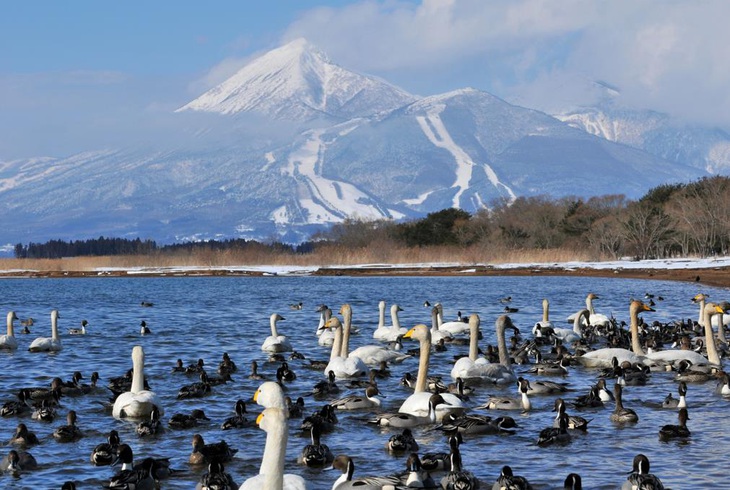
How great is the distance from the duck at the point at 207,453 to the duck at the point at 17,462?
214cm

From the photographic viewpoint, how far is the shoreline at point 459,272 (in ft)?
220

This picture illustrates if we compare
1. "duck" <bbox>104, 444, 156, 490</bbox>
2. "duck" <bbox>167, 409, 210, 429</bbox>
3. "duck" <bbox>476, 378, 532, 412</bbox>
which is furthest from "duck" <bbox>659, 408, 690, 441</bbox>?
"duck" <bbox>104, 444, 156, 490</bbox>

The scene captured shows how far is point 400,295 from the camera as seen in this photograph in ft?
203

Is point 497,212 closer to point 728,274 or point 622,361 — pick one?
point 728,274

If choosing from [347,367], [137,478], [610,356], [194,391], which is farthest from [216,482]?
[610,356]

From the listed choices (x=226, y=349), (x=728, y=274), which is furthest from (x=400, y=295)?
(x=226, y=349)

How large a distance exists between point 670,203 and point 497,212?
35766mm

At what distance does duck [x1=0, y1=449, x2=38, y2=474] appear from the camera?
582 inches

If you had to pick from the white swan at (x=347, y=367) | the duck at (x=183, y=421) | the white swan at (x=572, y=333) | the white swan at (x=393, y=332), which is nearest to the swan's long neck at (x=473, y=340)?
the white swan at (x=347, y=367)

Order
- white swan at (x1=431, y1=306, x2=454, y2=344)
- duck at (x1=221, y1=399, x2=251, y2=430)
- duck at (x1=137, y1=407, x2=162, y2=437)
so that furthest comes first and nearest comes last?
white swan at (x1=431, y1=306, x2=454, y2=344) < duck at (x1=221, y1=399, x2=251, y2=430) < duck at (x1=137, y1=407, x2=162, y2=437)

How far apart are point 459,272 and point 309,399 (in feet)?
210

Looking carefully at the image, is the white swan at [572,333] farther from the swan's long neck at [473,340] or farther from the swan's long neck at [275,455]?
the swan's long neck at [275,455]

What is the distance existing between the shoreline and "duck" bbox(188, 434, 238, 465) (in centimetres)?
4552

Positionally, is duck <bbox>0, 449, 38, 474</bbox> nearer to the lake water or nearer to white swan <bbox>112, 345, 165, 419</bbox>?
the lake water
